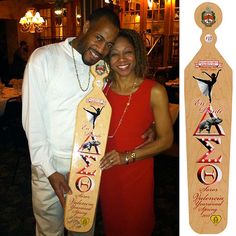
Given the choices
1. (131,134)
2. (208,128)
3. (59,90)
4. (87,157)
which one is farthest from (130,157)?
(208,128)

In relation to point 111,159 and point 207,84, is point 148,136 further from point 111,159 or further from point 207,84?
point 207,84

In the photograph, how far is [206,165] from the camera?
0.67m

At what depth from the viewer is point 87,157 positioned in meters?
1.09

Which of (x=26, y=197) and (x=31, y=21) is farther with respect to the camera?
(x=31, y=21)

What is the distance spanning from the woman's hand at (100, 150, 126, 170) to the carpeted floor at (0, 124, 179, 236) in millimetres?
1123

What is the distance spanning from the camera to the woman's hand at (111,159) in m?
1.11

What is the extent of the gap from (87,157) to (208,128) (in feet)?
1.79

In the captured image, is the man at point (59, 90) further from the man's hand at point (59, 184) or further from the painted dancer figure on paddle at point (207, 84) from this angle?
the painted dancer figure on paddle at point (207, 84)

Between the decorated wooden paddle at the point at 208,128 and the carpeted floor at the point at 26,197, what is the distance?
161 centimetres

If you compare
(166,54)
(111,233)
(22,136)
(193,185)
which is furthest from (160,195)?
(166,54)

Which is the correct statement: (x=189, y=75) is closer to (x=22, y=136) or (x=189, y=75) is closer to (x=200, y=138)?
(x=200, y=138)

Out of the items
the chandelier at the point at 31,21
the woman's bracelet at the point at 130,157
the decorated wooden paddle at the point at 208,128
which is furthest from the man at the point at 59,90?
the chandelier at the point at 31,21

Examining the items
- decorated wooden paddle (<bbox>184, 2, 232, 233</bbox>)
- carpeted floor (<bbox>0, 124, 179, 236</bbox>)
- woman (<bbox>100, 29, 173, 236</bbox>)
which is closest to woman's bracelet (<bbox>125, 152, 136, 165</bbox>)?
woman (<bbox>100, 29, 173, 236</bbox>)

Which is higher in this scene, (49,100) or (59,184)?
(49,100)
